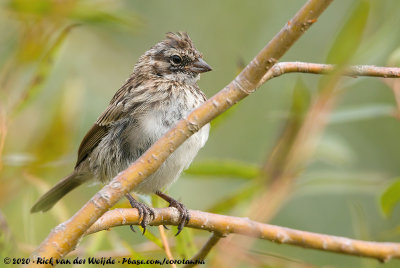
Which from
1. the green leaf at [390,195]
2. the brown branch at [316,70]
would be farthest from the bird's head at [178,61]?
the brown branch at [316,70]

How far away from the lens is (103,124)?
367 cm

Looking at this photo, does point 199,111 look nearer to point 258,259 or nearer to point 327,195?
point 258,259

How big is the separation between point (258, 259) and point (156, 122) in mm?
976

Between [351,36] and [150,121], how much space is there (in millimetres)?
1555

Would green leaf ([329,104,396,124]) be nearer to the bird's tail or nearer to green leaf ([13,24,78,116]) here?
green leaf ([13,24,78,116])

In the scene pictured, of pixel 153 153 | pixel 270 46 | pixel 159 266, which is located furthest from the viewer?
pixel 159 266

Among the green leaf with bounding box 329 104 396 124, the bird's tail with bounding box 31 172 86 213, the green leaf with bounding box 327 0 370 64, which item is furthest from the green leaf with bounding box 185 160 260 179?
the bird's tail with bounding box 31 172 86 213

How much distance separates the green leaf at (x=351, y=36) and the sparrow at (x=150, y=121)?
1.12 m

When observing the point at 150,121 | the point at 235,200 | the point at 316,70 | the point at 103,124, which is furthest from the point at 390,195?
the point at 103,124

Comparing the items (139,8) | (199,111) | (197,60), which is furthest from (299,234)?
(139,8)

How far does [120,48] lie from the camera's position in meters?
6.00

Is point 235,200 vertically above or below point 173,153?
below

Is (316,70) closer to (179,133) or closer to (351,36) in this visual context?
(351,36)

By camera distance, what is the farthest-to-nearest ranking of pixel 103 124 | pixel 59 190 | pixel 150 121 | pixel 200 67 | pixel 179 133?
1. pixel 59 190
2. pixel 200 67
3. pixel 103 124
4. pixel 150 121
5. pixel 179 133
